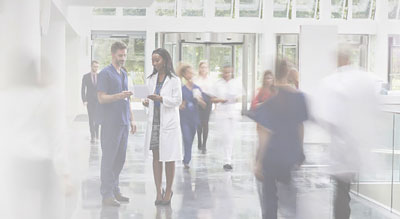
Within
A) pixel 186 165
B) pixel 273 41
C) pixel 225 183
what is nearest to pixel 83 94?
pixel 186 165

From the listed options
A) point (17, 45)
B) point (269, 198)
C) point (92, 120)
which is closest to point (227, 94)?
point (92, 120)

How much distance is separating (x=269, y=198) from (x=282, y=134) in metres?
0.56

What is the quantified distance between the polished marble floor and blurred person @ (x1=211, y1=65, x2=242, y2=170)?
353 mm

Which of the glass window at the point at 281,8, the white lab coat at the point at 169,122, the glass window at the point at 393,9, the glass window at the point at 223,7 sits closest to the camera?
the white lab coat at the point at 169,122

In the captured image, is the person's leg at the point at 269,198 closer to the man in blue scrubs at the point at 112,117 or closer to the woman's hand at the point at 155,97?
the woman's hand at the point at 155,97

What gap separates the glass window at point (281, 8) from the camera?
79.5 feet

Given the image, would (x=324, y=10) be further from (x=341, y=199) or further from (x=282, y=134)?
(x=282, y=134)

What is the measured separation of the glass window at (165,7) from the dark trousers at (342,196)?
19113 mm

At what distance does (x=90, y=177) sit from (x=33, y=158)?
4.61m

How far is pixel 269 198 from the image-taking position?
201 inches

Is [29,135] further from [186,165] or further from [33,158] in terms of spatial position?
[186,165]

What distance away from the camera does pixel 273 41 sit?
941 inches

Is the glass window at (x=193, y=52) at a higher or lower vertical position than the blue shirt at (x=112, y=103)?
higher

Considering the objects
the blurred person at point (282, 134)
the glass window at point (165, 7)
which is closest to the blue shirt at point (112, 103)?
the blurred person at point (282, 134)
